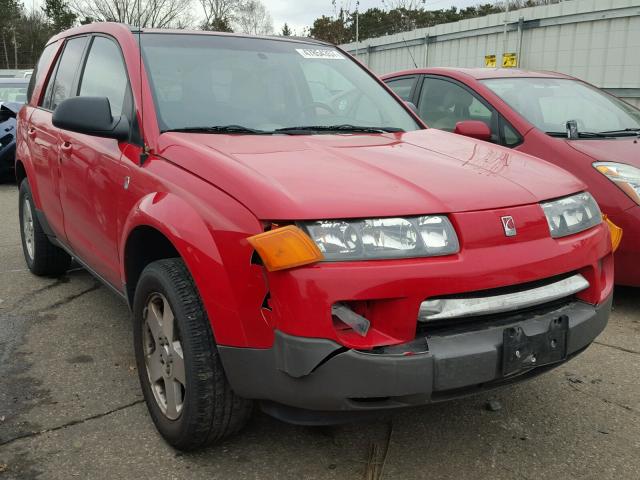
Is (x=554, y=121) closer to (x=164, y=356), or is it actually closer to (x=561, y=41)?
(x=164, y=356)

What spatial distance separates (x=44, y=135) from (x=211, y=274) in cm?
248

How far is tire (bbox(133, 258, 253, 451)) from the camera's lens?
7.48ft

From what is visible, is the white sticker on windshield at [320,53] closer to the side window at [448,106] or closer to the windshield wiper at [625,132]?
the side window at [448,106]

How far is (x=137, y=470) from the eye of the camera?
7.97 ft

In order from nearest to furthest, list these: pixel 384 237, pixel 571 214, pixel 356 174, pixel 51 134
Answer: pixel 384 237 → pixel 356 174 → pixel 571 214 → pixel 51 134

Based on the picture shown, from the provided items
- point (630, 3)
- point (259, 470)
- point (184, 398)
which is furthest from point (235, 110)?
point (630, 3)

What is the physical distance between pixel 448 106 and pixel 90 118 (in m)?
3.43

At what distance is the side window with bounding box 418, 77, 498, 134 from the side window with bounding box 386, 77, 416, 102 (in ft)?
0.57

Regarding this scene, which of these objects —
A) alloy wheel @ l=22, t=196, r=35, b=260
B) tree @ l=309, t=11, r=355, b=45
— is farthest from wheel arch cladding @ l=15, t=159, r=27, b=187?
tree @ l=309, t=11, r=355, b=45

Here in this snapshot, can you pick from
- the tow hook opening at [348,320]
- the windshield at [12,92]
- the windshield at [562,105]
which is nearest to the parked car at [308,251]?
the tow hook opening at [348,320]

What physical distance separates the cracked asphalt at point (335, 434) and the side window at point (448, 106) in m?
2.25

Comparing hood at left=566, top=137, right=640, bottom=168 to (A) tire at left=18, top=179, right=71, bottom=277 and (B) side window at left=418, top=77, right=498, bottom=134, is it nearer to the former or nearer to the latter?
(B) side window at left=418, top=77, right=498, bottom=134

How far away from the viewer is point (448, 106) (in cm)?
549

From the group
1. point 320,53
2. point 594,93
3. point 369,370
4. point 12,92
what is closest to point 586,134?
point 594,93
